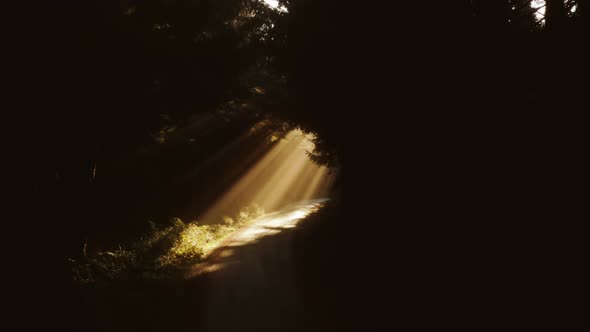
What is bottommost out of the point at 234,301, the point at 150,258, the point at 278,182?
the point at 234,301

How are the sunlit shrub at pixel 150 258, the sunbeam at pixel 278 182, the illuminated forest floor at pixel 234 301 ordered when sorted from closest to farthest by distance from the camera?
the illuminated forest floor at pixel 234 301 → the sunlit shrub at pixel 150 258 → the sunbeam at pixel 278 182

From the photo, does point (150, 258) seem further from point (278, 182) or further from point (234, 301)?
point (278, 182)

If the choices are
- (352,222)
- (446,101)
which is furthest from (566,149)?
(352,222)

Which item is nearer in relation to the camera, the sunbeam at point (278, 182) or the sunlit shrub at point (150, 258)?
the sunlit shrub at point (150, 258)

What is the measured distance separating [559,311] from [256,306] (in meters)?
5.27

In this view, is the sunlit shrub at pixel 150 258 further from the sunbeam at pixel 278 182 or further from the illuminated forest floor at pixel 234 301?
the sunbeam at pixel 278 182

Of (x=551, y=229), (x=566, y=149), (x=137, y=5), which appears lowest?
(x=551, y=229)

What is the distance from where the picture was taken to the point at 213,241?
1709 centimetres

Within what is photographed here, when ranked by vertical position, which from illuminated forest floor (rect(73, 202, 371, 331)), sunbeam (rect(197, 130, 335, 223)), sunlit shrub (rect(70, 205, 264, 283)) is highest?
sunbeam (rect(197, 130, 335, 223))

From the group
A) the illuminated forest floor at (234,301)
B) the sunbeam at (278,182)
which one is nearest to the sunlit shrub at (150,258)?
the illuminated forest floor at (234,301)

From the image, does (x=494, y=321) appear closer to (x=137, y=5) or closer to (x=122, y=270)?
(x=122, y=270)

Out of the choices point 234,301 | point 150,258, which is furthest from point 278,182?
point 234,301

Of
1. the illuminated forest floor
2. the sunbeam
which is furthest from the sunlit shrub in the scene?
the sunbeam

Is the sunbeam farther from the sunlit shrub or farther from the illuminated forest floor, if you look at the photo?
the illuminated forest floor
